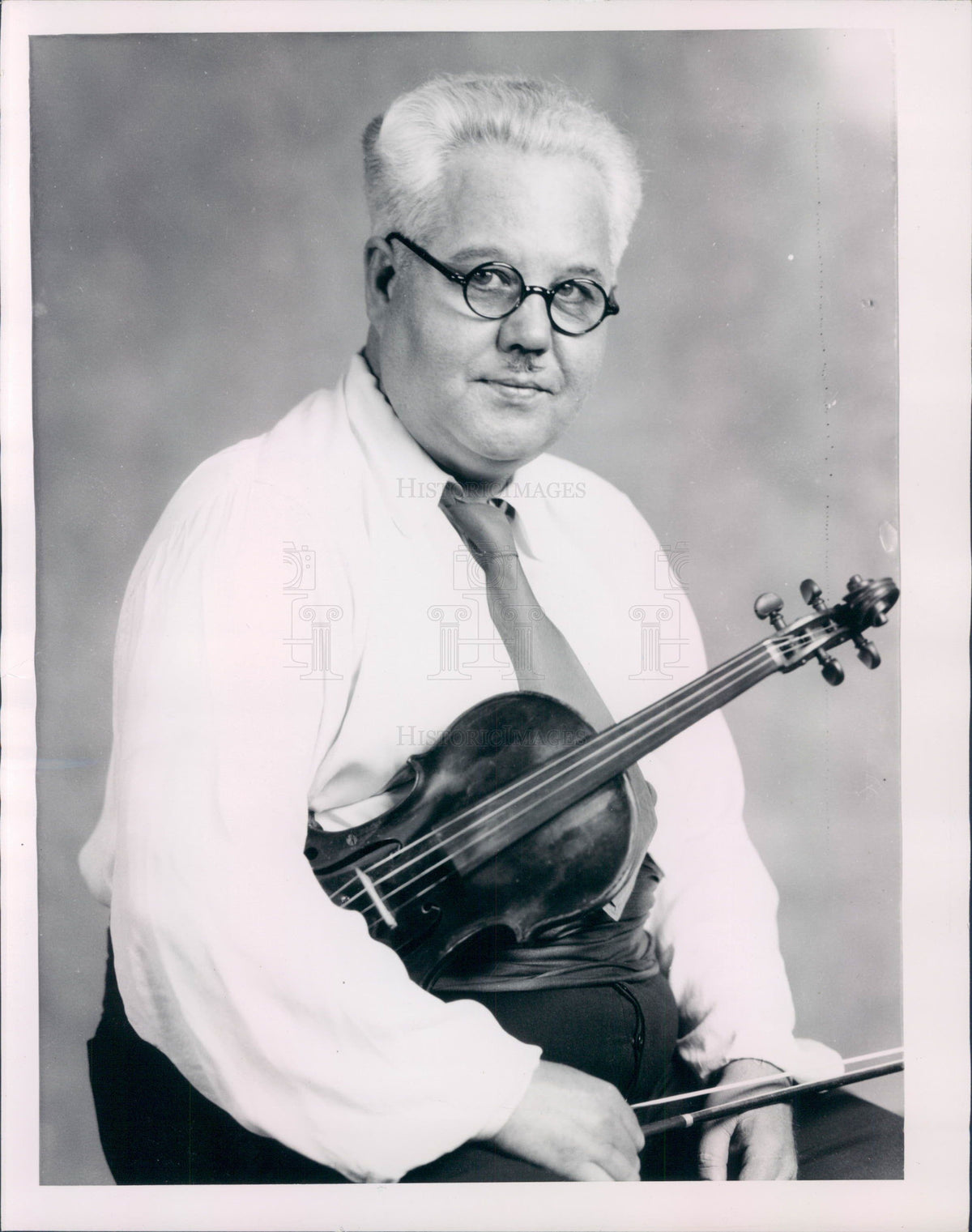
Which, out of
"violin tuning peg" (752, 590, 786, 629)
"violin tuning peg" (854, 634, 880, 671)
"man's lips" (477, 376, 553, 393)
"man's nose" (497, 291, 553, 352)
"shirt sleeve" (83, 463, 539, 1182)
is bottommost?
"shirt sleeve" (83, 463, 539, 1182)

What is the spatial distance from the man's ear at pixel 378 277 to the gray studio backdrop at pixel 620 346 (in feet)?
0.07

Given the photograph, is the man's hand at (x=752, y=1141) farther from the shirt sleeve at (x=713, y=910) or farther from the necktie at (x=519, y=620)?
the necktie at (x=519, y=620)

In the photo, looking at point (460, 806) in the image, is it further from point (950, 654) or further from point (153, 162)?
point (153, 162)

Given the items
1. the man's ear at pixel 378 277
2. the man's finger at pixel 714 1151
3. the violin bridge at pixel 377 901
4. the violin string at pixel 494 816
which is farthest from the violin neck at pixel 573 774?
the man's ear at pixel 378 277

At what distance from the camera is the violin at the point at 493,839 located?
143 cm

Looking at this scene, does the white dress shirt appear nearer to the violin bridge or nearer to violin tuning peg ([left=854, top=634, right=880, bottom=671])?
the violin bridge

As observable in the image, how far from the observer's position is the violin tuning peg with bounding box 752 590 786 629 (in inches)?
61.3

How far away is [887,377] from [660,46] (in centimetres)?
59

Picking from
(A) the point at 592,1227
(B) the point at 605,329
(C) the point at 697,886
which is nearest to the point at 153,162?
(B) the point at 605,329

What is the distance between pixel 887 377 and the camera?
1.65m

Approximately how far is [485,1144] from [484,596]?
2.43 ft

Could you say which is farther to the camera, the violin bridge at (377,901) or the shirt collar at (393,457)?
the shirt collar at (393,457)

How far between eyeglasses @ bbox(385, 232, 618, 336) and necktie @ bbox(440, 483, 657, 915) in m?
0.25
